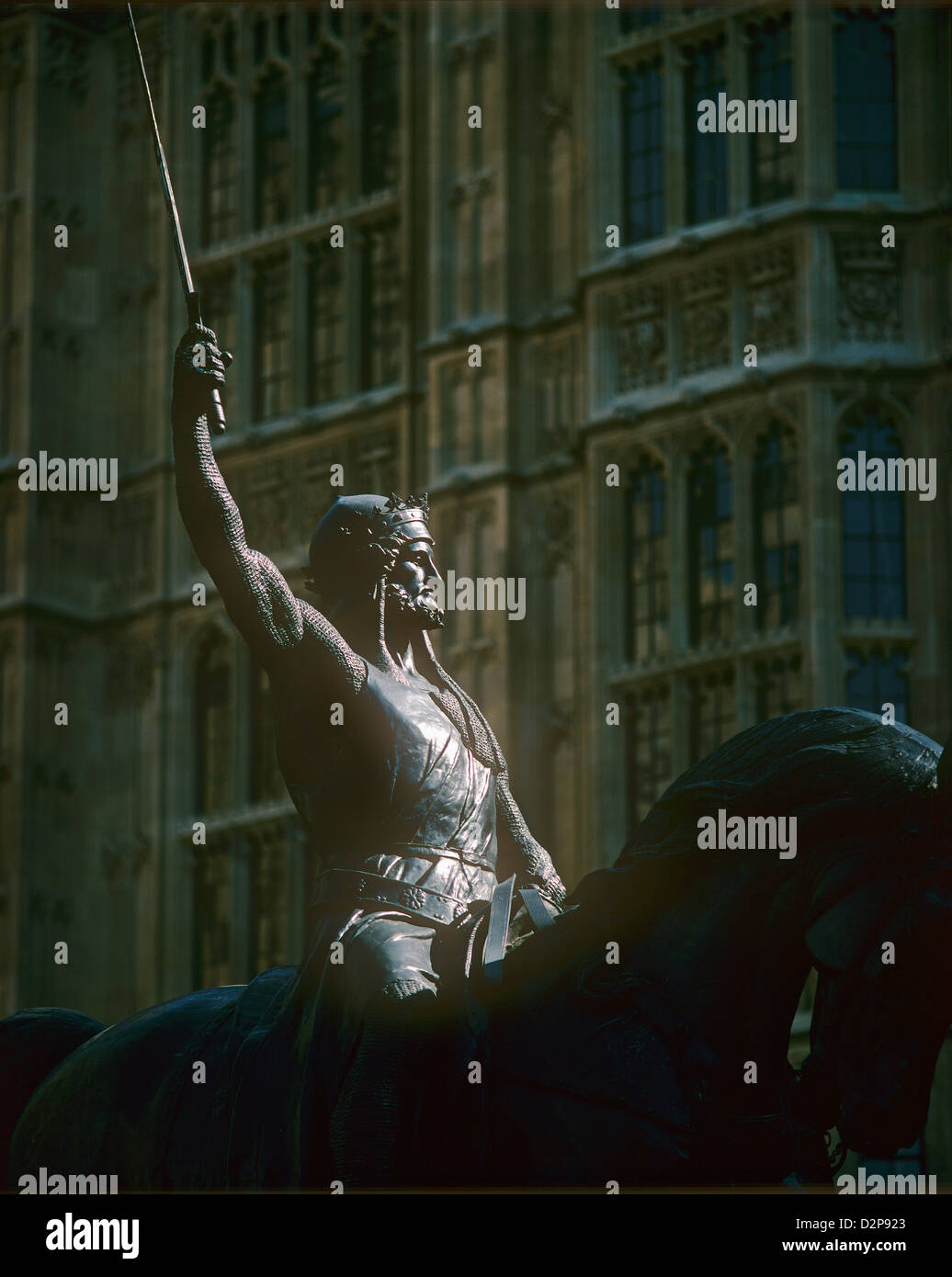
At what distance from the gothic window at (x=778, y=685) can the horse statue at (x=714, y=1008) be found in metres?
14.7

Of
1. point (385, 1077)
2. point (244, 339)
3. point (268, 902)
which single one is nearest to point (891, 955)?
point (385, 1077)

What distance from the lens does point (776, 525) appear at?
72.2 ft

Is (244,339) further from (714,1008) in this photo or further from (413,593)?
(714,1008)

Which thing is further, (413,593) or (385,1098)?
(413,593)

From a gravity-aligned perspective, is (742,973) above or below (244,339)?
below

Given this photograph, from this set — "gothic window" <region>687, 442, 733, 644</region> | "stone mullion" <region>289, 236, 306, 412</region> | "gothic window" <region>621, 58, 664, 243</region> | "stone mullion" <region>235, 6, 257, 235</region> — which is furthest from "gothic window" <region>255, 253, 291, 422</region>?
"gothic window" <region>687, 442, 733, 644</region>

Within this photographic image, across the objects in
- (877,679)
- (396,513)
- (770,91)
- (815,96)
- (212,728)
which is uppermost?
(770,91)

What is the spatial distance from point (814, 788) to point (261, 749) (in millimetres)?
20345

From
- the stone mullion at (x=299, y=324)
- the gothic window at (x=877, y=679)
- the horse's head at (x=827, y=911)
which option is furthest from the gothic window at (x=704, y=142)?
the horse's head at (x=827, y=911)

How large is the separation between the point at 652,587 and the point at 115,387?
7709 millimetres

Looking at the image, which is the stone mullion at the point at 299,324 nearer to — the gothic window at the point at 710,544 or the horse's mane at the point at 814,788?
the gothic window at the point at 710,544

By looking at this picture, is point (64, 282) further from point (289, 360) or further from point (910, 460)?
point (910, 460)

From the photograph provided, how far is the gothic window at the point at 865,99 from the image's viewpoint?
73.7ft

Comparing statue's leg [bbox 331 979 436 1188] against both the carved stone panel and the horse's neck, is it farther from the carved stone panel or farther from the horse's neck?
the carved stone panel
